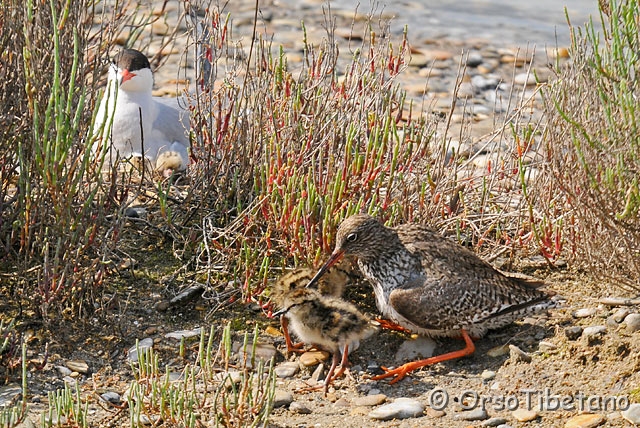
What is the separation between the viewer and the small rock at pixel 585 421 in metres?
4.64

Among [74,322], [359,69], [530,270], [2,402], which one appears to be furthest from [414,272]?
[2,402]

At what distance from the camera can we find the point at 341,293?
5738 millimetres

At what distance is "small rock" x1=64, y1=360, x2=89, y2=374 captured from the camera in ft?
17.1

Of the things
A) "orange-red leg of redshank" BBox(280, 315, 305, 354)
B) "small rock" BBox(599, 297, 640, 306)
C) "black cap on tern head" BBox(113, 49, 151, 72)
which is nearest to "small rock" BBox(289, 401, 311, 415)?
"orange-red leg of redshank" BBox(280, 315, 305, 354)

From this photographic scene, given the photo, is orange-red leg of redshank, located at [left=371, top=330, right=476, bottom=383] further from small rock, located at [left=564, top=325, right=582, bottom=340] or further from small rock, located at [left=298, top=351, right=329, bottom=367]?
small rock, located at [left=564, top=325, right=582, bottom=340]

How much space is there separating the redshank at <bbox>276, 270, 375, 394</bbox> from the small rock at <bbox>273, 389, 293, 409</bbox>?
0.80 feet

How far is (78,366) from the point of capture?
17.1 ft

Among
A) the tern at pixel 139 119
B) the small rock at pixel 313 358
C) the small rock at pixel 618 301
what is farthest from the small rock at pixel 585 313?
the tern at pixel 139 119

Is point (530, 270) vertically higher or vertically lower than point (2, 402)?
higher

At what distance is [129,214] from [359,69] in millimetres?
1619

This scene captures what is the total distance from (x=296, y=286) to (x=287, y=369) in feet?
1.38

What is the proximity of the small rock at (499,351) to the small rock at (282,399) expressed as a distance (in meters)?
1.07

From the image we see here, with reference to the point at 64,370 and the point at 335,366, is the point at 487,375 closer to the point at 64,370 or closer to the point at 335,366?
the point at 335,366

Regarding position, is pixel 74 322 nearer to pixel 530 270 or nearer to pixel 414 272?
pixel 414 272
